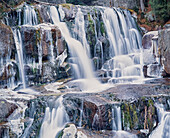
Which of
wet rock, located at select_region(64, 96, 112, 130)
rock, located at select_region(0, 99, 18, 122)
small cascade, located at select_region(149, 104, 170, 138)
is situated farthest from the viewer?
rock, located at select_region(0, 99, 18, 122)

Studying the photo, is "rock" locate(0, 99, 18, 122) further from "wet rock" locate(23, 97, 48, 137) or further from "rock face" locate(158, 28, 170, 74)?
"rock face" locate(158, 28, 170, 74)

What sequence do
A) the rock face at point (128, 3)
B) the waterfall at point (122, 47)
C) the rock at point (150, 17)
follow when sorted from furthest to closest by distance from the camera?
the rock face at point (128, 3), the rock at point (150, 17), the waterfall at point (122, 47)

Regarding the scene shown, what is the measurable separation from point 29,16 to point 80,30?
406 centimetres

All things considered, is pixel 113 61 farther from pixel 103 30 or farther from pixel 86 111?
pixel 86 111

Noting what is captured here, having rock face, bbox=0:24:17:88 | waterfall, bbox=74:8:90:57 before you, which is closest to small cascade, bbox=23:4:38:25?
rock face, bbox=0:24:17:88

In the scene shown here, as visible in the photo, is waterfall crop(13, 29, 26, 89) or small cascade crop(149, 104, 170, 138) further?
waterfall crop(13, 29, 26, 89)

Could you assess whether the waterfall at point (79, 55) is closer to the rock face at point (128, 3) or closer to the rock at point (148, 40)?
the rock at point (148, 40)

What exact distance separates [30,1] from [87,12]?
17.7ft

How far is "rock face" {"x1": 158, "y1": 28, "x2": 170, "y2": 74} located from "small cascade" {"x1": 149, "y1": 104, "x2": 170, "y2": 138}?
4159 millimetres

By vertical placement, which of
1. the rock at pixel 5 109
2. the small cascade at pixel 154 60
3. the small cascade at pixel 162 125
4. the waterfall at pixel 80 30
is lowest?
the small cascade at pixel 162 125

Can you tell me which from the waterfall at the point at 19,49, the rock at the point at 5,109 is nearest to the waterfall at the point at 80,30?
the waterfall at the point at 19,49

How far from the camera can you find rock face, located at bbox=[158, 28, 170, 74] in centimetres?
1203

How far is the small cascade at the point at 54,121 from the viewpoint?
8266 millimetres

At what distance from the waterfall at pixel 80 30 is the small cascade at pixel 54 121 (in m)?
7.49
